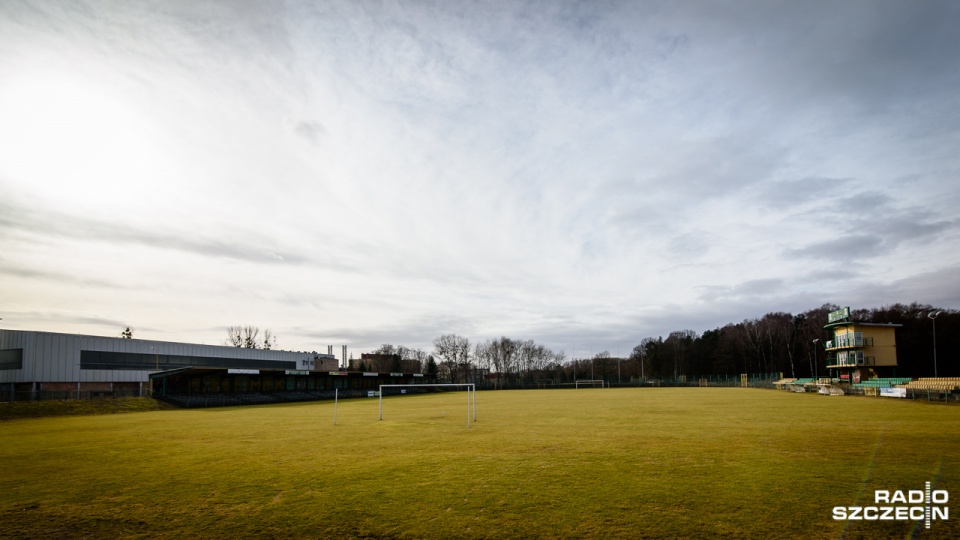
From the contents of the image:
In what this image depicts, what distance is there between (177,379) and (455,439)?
4994cm

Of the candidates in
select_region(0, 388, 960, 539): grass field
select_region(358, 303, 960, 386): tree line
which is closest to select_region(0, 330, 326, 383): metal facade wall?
select_region(0, 388, 960, 539): grass field

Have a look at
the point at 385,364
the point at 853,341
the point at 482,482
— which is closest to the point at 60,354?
the point at 482,482

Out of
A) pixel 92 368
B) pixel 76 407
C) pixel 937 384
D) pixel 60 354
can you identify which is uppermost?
pixel 60 354

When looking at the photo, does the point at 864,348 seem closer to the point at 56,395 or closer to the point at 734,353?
the point at 734,353

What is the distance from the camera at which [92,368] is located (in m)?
62.8

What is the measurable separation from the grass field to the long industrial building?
34255 millimetres

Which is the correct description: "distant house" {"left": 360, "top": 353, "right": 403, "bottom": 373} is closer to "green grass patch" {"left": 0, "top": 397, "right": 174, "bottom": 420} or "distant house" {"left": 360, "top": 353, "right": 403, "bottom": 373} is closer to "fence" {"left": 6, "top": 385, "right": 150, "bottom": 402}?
"green grass patch" {"left": 0, "top": 397, "right": 174, "bottom": 420}

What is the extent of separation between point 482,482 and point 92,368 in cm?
6723

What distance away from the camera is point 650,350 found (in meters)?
158

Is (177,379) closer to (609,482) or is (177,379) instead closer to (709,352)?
(609,482)

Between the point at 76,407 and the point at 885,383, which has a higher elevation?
the point at 76,407

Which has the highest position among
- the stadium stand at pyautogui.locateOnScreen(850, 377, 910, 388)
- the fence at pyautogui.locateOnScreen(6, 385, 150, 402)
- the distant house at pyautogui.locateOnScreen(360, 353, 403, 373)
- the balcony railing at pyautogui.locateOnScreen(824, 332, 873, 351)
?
the balcony railing at pyautogui.locateOnScreen(824, 332, 873, 351)

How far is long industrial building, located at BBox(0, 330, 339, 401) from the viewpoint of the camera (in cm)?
5725

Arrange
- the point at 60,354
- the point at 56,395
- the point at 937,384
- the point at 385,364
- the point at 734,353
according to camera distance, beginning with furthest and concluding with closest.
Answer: the point at 385,364, the point at 734,353, the point at 60,354, the point at 937,384, the point at 56,395
